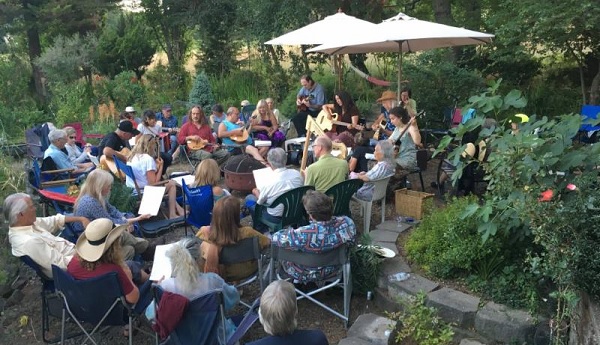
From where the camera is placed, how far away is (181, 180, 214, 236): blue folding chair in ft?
15.4

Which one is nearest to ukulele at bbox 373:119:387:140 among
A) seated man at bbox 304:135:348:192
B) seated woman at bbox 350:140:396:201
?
seated woman at bbox 350:140:396:201

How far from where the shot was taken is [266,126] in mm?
7953

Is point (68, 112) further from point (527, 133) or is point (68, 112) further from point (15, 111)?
point (527, 133)

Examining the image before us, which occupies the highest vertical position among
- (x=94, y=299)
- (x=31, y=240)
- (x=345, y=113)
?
(x=345, y=113)

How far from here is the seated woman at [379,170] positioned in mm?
5062

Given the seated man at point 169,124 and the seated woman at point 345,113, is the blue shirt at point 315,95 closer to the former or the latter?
the seated woman at point 345,113

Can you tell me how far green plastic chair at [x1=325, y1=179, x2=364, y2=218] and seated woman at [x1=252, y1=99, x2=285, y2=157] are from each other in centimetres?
341

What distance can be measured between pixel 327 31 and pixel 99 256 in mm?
5458

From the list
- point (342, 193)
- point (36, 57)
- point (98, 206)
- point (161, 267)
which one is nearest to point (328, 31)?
point (342, 193)

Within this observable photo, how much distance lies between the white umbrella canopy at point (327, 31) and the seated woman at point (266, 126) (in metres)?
1.07

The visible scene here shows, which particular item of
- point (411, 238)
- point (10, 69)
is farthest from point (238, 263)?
point (10, 69)

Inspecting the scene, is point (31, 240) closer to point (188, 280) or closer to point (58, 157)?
point (188, 280)

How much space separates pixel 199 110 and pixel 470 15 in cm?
782

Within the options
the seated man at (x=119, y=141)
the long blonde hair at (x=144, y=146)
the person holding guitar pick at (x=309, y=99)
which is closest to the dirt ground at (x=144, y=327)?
the long blonde hair at (x=144, y=146)
